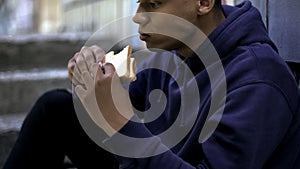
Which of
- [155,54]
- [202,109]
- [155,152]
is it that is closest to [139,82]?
[155,54]

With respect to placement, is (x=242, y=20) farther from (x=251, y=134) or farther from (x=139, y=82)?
(x=139, y=82)

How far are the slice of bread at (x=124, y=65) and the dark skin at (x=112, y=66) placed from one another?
0.05m

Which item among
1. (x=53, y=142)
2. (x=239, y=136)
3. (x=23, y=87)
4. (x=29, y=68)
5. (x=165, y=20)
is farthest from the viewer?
(x=29, y=68)

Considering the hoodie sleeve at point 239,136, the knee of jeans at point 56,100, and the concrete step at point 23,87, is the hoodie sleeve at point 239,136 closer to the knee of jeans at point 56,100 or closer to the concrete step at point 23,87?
the knee of jeans at point 56,100

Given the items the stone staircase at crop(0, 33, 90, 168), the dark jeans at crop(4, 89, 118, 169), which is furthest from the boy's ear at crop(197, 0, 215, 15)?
the stone staircase at crop(0, 33, 90, 168)

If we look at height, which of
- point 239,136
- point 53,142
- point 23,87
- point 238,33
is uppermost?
point 238,33

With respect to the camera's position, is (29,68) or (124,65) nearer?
(124,65)

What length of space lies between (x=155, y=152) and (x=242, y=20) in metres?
0.41

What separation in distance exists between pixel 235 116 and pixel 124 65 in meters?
0.35

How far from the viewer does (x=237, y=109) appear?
1.18 m

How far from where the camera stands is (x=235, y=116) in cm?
117

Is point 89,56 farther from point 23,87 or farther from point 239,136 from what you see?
point 23,87

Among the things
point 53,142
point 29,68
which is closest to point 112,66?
point 53,142

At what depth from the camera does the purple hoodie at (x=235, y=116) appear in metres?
1.16
